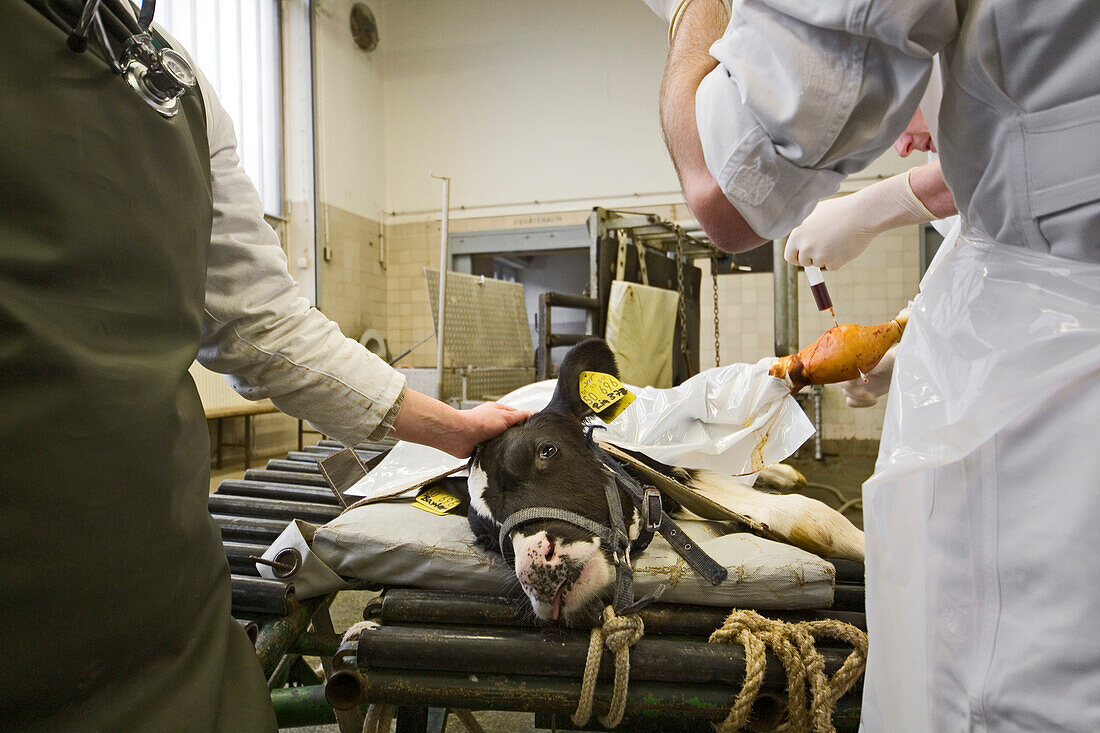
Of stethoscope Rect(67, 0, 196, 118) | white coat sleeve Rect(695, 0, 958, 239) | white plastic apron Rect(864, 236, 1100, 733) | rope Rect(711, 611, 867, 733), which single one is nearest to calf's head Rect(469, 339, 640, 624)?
rope Rect(711, 611, 867, 733)

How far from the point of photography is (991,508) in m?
0.63

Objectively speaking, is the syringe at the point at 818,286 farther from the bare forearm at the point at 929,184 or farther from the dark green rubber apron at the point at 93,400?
the dark green rubber apron at the point at 93,400

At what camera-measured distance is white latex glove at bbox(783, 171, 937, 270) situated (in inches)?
43.0

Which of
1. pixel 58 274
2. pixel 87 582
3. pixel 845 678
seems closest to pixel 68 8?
pixel 58 274

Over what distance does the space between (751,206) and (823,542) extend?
39.8 inches

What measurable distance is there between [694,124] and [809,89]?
7.4 inches

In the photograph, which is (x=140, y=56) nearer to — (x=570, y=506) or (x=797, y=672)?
(x=570, y=506)

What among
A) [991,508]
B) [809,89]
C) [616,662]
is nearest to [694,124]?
[809,89]

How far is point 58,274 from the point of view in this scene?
578mm

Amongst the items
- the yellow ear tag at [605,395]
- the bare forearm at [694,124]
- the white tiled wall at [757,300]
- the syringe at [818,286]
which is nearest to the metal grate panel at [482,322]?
the white tiled wall at [757,300]

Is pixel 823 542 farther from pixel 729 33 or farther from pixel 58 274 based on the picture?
pixel 58 274

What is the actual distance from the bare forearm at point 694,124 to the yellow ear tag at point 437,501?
3.14 ft

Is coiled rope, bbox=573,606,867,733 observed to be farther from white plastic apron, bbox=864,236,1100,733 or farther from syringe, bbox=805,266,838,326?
syringe, bbox=805,266,838,326

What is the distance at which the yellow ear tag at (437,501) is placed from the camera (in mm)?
1479
